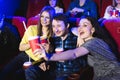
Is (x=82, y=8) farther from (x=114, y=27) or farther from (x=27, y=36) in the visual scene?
(x=27, y=36)

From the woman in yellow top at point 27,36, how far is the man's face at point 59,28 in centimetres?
14

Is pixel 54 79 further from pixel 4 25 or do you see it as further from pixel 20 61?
pixel 4 25

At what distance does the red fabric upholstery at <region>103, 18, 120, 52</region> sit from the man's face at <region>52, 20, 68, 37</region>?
0.44 m

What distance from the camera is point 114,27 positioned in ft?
8.87

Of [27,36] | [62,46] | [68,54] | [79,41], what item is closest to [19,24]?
[27,36]

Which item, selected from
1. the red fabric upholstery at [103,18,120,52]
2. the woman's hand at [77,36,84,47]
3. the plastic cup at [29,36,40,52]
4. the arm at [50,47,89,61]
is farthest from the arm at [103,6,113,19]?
the plastic cup at [29,36,40,52]

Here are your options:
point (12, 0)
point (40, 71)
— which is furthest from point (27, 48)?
point (12, 0)

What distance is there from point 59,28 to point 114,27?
0.54m

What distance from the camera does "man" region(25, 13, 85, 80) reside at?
2.48 meters

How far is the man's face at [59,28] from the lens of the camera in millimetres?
2461

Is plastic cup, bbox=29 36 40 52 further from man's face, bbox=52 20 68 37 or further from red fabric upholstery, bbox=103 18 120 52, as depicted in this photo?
red fabric upholstery, bbox=103 18 120 52

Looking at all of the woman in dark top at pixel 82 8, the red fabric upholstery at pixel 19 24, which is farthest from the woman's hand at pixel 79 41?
the woman in dark top at pixel 82 8

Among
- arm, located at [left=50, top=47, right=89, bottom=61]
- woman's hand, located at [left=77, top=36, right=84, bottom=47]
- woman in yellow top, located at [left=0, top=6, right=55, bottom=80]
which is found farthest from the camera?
woman in yellow top, located at [left=0, top=6, right=55, bottom=80]

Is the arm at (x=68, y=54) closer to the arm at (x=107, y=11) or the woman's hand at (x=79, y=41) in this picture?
the woman's hand at (x=79, y=41)
